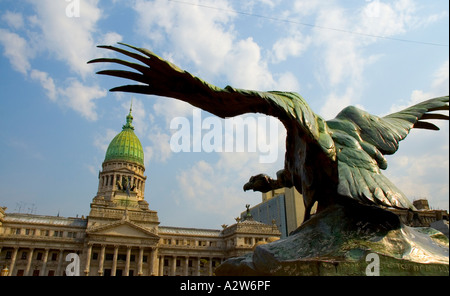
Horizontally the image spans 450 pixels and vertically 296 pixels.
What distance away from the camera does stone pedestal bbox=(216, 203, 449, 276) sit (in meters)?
5.86

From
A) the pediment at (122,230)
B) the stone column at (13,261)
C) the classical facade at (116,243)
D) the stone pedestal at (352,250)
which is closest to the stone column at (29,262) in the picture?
the classical facade at (116,243)

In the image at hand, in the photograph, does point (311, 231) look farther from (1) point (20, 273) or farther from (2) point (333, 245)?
(1) point (20, 273)

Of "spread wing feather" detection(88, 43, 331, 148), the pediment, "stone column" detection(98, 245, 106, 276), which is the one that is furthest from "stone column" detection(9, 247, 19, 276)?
"spread wing feather" detection(88, 43, 331, 148)

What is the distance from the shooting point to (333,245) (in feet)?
21.4

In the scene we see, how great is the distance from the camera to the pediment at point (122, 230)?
53.3 metres

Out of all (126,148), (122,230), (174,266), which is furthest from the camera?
(126,148)

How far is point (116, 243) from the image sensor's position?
5372cm

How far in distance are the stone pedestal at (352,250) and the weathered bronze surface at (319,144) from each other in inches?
1.3

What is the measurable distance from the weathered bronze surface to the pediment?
51469 mm

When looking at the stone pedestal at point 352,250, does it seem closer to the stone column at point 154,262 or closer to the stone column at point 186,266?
the stone column at point 154,262

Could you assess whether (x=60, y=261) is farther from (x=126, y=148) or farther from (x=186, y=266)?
(x=126, y=148)

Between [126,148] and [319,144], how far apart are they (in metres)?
72.7

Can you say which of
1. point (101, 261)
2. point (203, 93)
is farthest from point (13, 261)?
point (203, 93)
